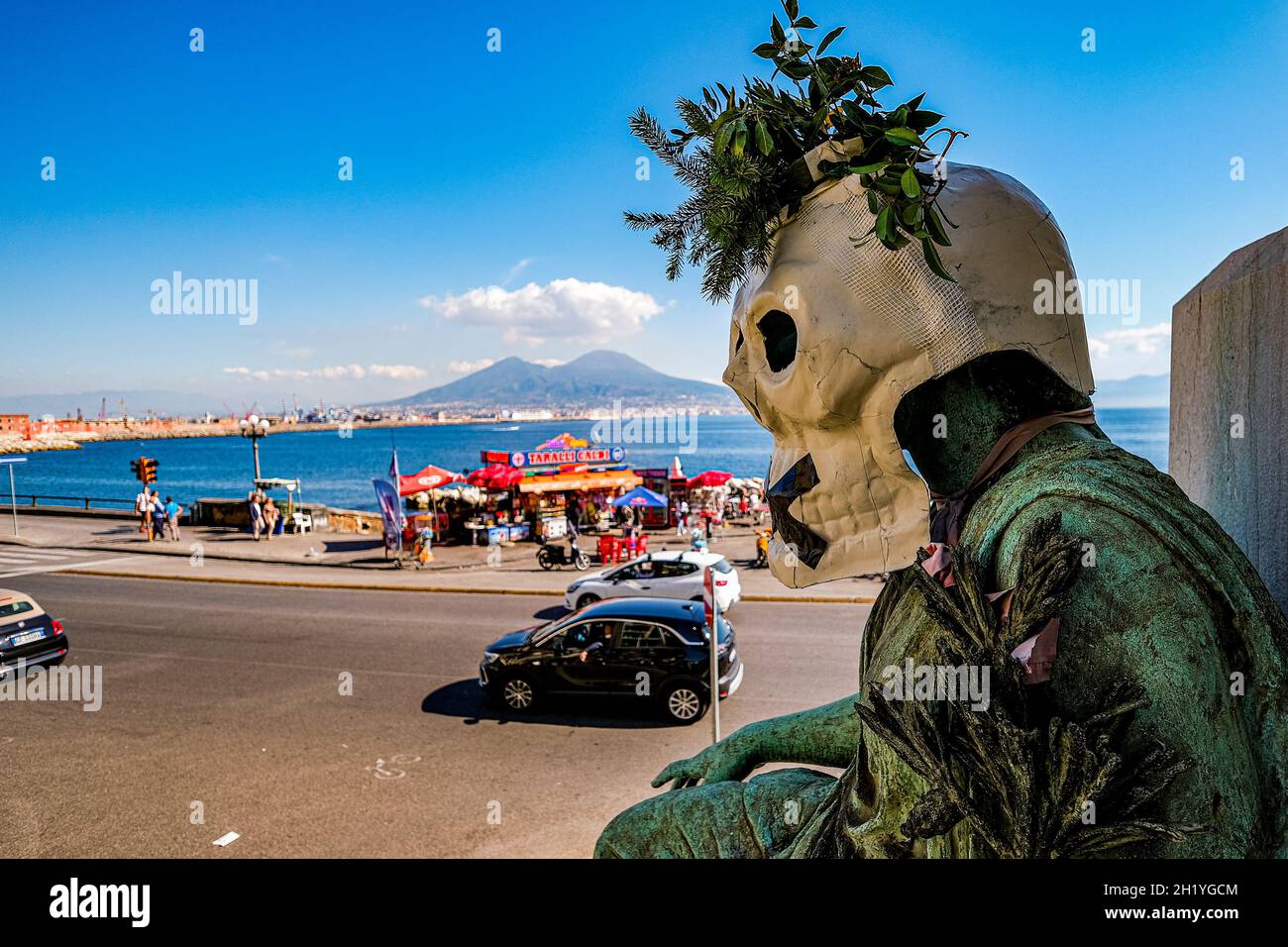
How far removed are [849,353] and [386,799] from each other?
8.05 m

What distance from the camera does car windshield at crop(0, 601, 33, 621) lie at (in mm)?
12188

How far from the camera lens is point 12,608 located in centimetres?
1230

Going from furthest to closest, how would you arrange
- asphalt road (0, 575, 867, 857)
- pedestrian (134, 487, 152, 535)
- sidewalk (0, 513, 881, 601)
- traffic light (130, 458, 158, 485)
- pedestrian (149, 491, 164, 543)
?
traffic light (130, 458, 158, 485), pedestrian (134, 487, 152, 535), pedestrian (149, 491, 164, 543), sidewalk (0, 513, 881, 601), asphalt road (0, 575, 867, 857)

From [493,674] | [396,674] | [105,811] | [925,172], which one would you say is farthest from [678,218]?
[396,674]

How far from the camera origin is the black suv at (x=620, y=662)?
10.4 m

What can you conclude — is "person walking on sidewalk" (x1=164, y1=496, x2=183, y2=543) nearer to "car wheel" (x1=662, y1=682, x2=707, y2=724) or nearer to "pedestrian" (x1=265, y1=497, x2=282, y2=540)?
"pedestrian" (x1=265, y1=497, x2=282, y2=540)

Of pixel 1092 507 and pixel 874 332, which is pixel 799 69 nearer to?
pixel 874 332

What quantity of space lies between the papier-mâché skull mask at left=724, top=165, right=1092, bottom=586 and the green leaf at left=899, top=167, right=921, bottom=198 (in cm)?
14

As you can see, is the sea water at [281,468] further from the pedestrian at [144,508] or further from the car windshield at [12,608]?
the car windshield at [12,608]

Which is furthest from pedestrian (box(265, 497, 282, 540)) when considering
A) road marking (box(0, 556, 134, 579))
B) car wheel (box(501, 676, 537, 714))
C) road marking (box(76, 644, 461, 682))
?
car wheel (box(501, 676, 537, 714))

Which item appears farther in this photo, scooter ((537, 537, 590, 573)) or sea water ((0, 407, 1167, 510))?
sea water ((0, 407, 1167, 510))

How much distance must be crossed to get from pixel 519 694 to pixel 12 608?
8.45 metres

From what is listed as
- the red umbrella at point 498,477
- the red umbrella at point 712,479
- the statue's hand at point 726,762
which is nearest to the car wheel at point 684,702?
the statue's hand at point 726,762
